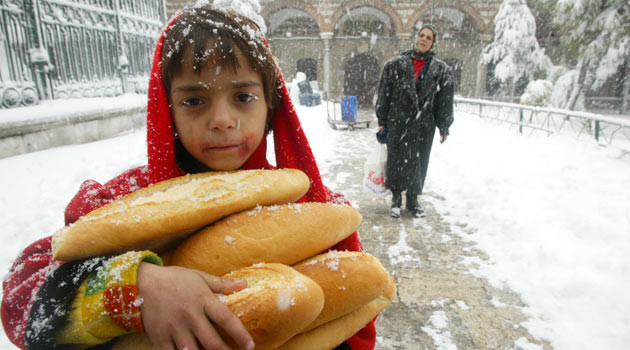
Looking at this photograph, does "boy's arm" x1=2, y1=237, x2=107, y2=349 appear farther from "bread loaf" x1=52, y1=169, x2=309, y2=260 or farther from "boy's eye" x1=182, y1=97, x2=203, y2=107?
"boy's eye" x1=182, y1=97, x2=203, y2=107

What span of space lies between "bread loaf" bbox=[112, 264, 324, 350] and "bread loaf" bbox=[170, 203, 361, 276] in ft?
0.16

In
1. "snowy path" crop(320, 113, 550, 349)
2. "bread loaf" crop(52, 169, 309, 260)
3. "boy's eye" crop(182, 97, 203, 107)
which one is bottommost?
"snowy path" crop(320, 113, 550, 349)

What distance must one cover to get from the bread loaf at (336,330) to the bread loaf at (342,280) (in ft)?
0.12

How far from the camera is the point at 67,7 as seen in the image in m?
5.63

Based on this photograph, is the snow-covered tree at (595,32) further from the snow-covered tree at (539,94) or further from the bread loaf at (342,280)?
the bread loaf at (342,280)

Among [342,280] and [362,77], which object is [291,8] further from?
[342,280]

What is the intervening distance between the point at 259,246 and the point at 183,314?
23cm

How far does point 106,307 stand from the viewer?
0.62 m

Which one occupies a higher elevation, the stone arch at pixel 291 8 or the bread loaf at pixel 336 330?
the stone arch at pixel 291 8

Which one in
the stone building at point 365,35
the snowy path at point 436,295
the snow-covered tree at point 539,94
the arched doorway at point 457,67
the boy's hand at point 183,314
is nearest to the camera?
the boy's hand at point 183,314

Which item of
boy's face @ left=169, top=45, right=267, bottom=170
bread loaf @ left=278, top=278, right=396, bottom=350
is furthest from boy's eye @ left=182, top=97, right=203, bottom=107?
bread loaf @ left=278, top=278, right=396, bottom=350

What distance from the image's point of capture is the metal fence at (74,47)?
4762 mm

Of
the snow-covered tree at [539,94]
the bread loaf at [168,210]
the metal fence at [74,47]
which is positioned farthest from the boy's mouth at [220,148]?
the snow-covered tree at [539,94]

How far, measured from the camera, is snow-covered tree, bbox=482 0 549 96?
20.0 metres
